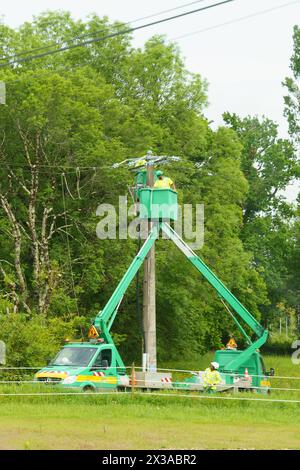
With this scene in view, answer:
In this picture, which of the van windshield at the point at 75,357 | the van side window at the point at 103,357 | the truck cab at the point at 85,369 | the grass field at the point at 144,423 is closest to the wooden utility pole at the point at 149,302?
the van side window at the point at 103,357

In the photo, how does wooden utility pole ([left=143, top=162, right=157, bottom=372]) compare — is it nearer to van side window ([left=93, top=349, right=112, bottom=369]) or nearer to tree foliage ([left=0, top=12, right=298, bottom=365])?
van side window ([left=93, top=349, right=112, bottom=369])

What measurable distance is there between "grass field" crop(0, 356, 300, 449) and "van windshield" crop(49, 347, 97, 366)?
4.09 meters

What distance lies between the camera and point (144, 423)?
1889 centimetres

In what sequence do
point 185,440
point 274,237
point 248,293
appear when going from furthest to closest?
point 274,237 → point 248,293 → point 185,440

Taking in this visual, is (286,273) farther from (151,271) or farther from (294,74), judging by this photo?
(151,271)

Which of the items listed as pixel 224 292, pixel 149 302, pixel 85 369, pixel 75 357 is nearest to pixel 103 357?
pixel 75 357

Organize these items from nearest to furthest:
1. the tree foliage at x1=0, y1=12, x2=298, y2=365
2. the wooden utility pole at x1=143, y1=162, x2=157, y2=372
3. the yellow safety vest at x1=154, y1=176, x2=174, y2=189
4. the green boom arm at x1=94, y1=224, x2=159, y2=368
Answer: the green boom arm at x1=94, y1=224, x2=159, y2=368
the wooden utility pole at x1=143, y1=162, x2=157, y2=372
the yellow safety vest at x1=154, y1=176, x2=174, y2=189
the tree foliage at x1=0, y1=12, x2=298, y2=365

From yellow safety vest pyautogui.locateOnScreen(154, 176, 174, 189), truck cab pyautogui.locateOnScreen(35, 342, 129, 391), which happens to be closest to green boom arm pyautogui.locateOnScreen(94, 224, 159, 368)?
truck cab pyautogui.locateOnScreen(35, 342, 129, 391)

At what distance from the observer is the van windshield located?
2730cm

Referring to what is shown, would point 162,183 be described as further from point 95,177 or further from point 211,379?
point 95,177

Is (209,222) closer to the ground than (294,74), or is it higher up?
closer to the ground

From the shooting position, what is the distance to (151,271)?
3089 cm

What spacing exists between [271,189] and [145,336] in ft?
129
